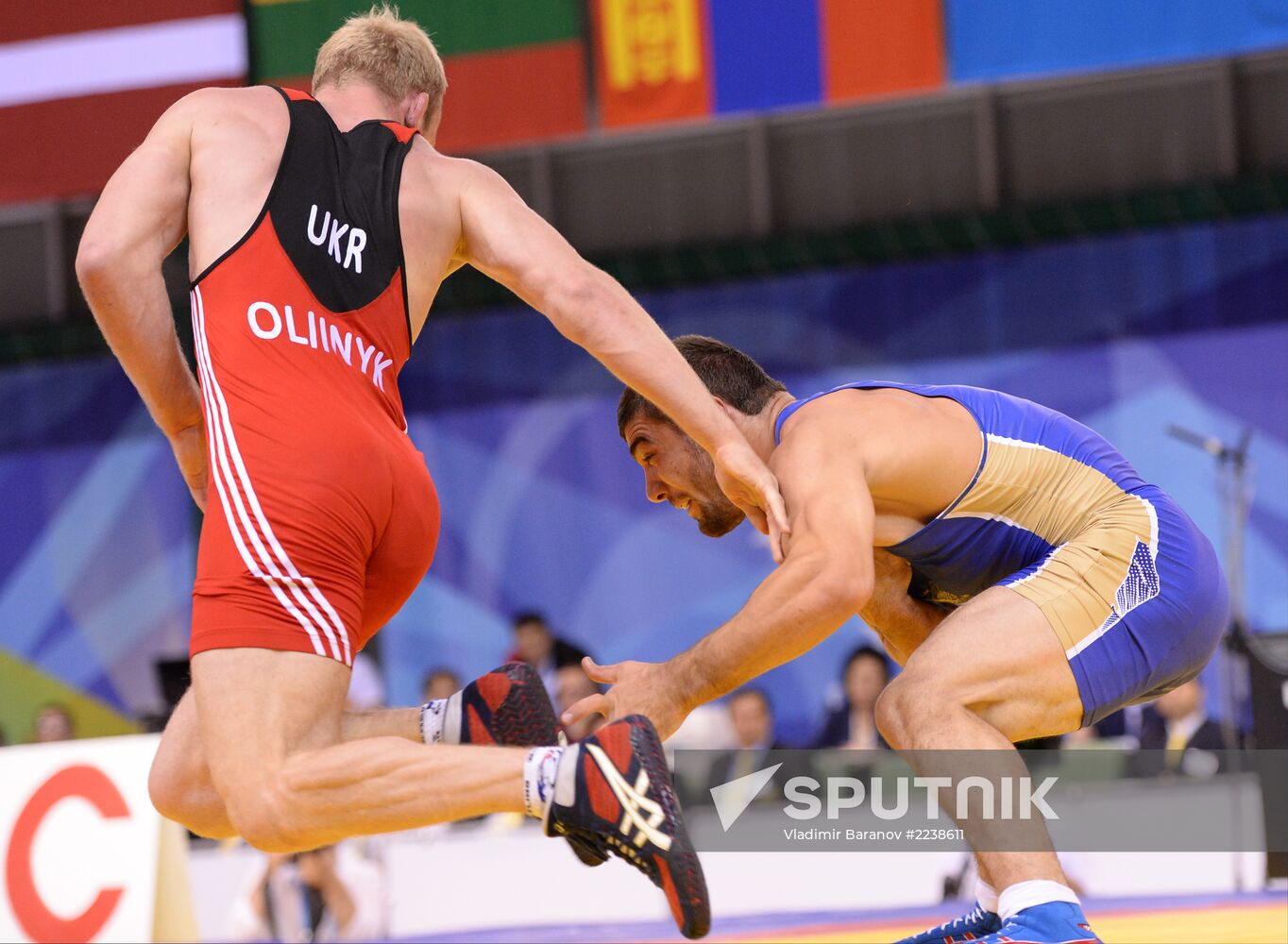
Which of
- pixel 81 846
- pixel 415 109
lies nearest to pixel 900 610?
pixel 415 109

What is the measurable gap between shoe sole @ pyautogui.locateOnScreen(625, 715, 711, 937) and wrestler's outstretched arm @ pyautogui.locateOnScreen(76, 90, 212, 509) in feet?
3.11

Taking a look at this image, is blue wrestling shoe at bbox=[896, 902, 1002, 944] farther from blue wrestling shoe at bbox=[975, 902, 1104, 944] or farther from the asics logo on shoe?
the asics logo on shoe

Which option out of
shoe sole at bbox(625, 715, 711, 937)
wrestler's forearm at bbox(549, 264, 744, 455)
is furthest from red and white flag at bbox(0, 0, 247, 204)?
shoe sole at bbox(625, 715, 711, 937)

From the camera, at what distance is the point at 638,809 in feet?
7.13

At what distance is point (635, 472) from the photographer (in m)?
9.66

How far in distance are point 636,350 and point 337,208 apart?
567 millimetres

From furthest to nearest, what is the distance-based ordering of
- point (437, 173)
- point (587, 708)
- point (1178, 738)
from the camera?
point (1178, 738)
point (437, 173)
point (587, 708)

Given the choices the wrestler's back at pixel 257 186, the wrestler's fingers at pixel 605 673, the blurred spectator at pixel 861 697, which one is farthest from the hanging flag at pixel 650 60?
the wrestler's fingers at pixel 605 673

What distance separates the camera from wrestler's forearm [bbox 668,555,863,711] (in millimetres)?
2398

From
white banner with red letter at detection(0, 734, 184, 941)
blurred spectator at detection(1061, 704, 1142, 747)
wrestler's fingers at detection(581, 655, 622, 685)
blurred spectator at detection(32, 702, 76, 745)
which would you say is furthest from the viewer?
blurred spectator at detection(32, 702, 76, 745)

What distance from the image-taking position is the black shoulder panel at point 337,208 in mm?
2428

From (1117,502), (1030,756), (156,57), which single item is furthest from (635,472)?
(1117,502)

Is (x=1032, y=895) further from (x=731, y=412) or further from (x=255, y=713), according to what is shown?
(x=255, y=713)

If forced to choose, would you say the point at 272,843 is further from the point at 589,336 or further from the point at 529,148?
the point at 529,148
